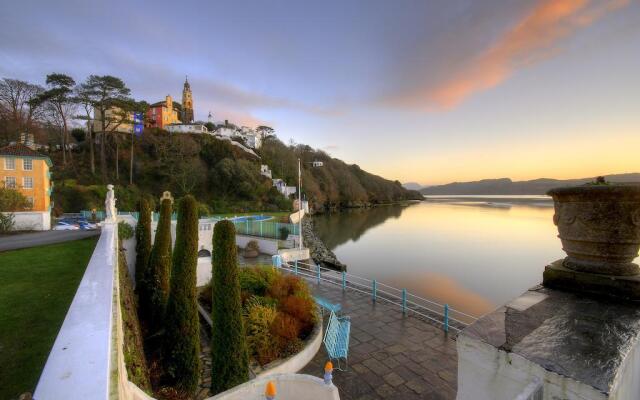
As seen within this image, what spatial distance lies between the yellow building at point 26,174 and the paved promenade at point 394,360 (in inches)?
910

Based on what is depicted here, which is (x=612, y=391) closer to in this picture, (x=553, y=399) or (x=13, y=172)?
(x=553, y=399)

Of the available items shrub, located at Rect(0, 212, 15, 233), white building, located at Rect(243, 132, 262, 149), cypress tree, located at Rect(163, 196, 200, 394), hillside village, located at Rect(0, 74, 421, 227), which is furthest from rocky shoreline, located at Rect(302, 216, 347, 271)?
white building, located at Rect(243, 132, 262, 149)

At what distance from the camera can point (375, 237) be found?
36375 mm

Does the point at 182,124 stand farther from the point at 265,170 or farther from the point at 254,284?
the point at 254,284

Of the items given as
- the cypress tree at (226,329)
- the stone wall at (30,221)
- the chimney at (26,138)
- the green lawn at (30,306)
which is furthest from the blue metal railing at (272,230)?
the chimney at (26,138)

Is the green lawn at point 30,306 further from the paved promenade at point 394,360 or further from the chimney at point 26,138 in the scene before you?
the chimney at point 26,138

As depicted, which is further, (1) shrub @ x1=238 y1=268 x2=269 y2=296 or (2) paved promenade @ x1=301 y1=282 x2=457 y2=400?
(1) shrub @ x1=238 y1=268 x2=269 y2=296

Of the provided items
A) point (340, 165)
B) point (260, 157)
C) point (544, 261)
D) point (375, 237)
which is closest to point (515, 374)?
point (544, 261)

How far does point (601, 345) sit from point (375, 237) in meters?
35.3

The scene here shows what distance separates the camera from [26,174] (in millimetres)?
19438

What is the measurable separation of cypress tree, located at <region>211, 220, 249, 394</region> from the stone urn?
477cm

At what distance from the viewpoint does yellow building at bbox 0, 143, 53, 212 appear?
1877cm

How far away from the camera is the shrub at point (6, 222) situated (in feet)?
49.8

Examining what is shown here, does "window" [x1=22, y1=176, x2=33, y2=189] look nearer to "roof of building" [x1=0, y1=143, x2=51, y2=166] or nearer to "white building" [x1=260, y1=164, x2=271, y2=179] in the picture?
"roof of building" [x1=0, y1=143, x2=51, y2=166]
